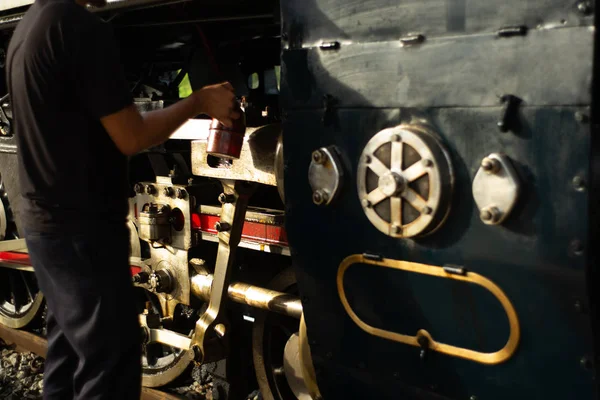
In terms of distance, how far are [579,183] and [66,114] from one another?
4.04 feet

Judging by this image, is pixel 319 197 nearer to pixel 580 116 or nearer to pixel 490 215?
pixel 490 215

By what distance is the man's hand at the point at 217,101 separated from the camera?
6.44 feet

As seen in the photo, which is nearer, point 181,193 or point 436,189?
point 436,189

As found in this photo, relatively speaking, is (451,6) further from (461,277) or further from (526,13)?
(461,277)

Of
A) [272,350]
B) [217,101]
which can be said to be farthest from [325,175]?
[272,350]

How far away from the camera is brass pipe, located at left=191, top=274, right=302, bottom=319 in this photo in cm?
248

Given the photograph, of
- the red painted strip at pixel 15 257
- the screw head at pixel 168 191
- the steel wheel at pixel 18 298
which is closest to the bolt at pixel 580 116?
the screw head at pixel 168 191

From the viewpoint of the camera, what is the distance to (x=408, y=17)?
1636 millimetres

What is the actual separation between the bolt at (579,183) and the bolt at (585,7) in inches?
12.5

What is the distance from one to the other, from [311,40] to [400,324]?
2.50 feet

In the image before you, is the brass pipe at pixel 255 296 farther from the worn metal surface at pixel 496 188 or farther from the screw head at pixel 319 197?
the worn metal surface at pixel 496 188

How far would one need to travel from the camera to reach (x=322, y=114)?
185 centimetres

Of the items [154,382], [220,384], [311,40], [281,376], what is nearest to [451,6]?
[311,40]

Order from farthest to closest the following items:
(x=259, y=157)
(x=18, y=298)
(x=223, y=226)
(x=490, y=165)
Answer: (x=18, y=298) < (x=223, y=226) < (x=259, y=157) < (x=490, y=165)
